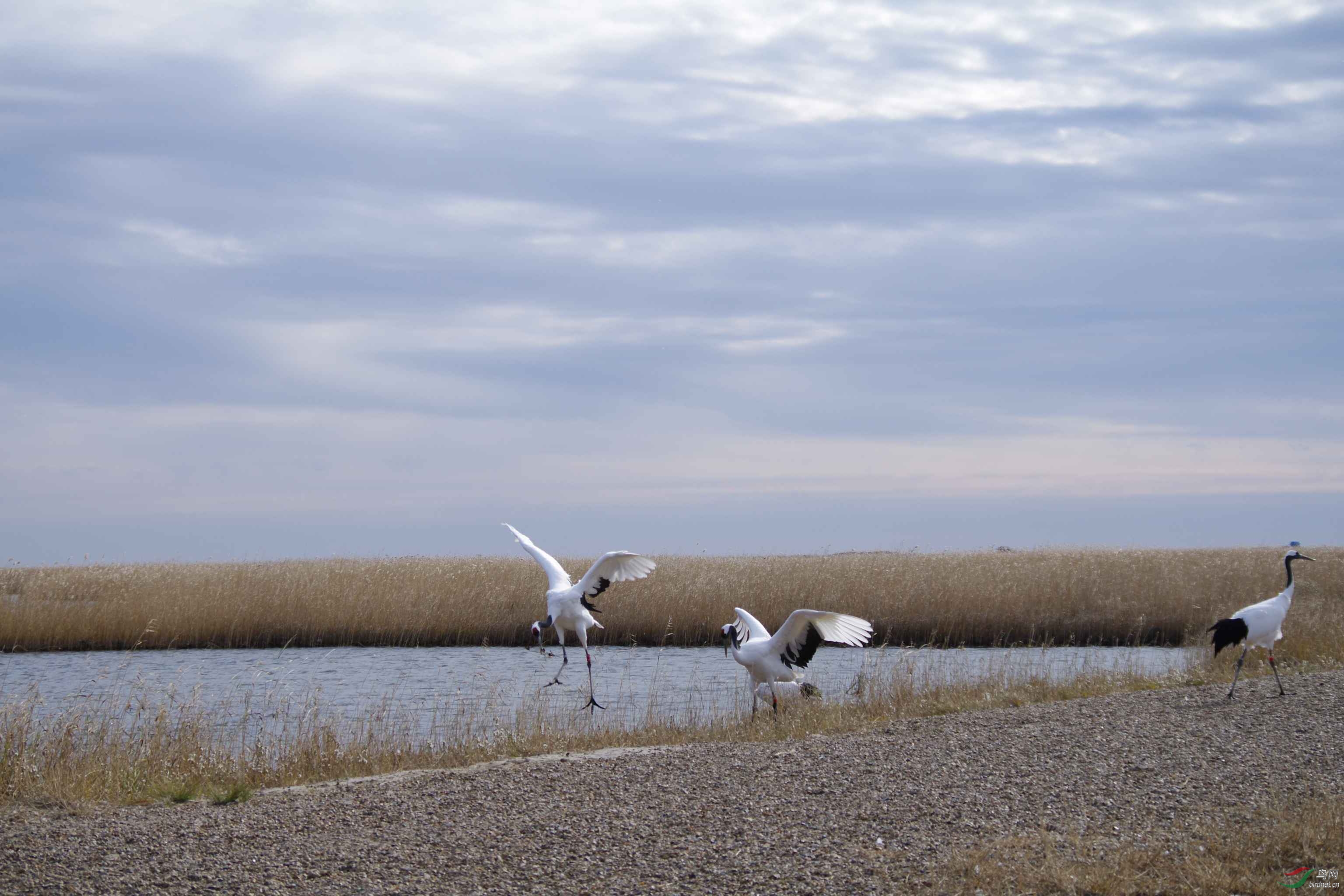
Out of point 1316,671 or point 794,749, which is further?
point 1316,671

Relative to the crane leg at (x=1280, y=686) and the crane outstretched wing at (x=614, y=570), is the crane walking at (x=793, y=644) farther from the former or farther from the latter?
the crane leg at (x=1280, y=686)

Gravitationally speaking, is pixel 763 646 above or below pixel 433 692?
above

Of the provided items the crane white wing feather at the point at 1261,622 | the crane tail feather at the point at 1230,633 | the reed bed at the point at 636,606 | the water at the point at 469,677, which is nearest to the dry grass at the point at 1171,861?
the crane tail feather at the point at 1230,633

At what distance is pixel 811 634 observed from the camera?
10.9 m

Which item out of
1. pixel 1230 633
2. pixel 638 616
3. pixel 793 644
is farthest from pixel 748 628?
pixel 638 616

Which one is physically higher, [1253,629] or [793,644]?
[1253,629]

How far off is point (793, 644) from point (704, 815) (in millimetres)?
4787

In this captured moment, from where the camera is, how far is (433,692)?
14.8 m

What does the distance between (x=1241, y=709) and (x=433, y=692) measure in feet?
32.5

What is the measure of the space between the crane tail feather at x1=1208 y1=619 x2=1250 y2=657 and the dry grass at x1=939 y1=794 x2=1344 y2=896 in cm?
445

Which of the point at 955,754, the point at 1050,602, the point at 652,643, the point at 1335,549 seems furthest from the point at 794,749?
the point at 1335,549

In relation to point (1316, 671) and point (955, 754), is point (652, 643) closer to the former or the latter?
point (1316, 671)

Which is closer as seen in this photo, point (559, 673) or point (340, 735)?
point (340, 735)

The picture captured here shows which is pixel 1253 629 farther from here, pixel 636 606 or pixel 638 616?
pixel 636 606
